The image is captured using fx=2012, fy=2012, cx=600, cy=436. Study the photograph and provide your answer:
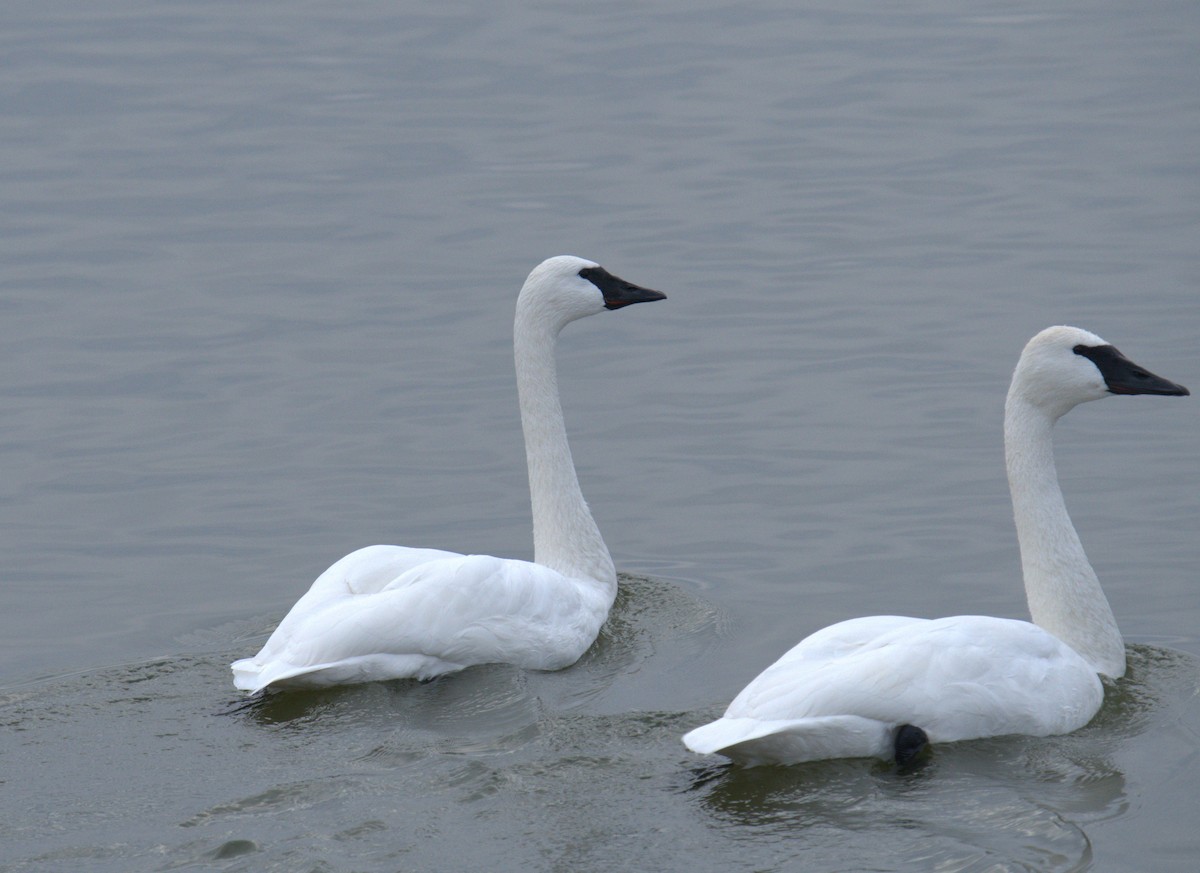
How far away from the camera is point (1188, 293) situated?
1465 cm

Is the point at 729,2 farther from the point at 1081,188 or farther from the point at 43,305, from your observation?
Result: the point at 43,305

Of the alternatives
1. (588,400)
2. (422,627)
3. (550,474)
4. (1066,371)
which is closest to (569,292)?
(550,474)

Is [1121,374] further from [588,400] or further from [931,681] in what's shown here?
[588,400]

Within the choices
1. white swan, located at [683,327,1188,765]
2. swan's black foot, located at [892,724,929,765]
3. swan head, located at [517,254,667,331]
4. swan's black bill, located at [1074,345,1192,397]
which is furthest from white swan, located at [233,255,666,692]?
swan's black bill, located at [1074,345,1192,397]

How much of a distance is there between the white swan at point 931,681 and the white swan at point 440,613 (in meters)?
1.44

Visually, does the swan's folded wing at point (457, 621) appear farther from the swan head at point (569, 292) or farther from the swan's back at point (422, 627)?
the swan head at point (569, 292)

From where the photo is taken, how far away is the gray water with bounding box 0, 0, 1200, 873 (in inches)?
282

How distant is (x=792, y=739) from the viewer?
289 inches

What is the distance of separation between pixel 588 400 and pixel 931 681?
5877 mm

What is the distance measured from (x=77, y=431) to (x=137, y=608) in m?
2.95

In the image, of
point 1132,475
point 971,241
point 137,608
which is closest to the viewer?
point 137,608

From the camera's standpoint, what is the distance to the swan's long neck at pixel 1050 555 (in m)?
8.79

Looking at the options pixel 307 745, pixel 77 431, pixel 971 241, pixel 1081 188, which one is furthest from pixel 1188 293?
pixel 307 745

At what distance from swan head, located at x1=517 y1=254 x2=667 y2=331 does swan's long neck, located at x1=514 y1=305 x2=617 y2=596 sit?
0.03 meters
